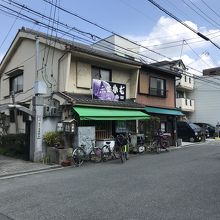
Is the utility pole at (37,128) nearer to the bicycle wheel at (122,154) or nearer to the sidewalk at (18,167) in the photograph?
the sidewalk at (18,167)

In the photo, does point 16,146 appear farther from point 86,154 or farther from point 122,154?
point 122,154

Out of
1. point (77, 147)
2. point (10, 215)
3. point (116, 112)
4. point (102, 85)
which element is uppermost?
point (102, 85)

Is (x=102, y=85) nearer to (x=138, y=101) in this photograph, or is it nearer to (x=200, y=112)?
(x=138, y=101)

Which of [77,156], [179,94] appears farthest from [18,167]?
[179,94]

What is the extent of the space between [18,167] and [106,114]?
18.0 ft

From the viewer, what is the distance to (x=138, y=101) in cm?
2281

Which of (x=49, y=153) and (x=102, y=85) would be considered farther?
(x=102, y=85)

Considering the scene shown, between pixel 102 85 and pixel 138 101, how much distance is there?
4464 millimetres

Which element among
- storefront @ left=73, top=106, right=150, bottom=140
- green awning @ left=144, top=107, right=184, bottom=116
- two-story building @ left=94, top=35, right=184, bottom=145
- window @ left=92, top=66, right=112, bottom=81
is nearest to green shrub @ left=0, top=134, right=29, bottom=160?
storefront @ left=73, top=106, right=150, bottom=140

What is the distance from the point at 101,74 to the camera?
20.4 meters

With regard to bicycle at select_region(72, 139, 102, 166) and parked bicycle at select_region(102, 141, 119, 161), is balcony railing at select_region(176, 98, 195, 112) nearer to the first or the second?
Answer: parked bicycle at select_region(102, 141, 119, 161)

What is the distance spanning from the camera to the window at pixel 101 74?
1995 centimetres

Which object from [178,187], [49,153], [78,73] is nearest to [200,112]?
[78,73]

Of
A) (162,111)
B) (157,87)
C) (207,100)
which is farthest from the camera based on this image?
(207,100)
